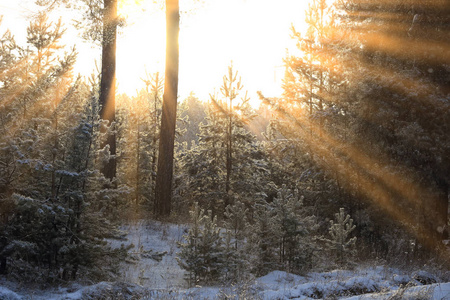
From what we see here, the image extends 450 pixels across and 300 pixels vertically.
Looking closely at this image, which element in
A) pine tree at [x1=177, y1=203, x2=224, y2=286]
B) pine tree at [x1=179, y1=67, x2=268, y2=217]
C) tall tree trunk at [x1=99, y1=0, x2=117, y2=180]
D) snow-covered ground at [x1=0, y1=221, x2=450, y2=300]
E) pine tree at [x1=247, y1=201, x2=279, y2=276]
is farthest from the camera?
pine tree at [x1=179, y1=67, x2=268, y2=217]

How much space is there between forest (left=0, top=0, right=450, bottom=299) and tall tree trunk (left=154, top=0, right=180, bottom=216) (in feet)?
0.11

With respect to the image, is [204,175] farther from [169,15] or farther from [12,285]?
[12,285]

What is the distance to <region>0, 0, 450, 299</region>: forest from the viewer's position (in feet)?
18.8

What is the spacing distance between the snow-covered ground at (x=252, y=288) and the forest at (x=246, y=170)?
83mm

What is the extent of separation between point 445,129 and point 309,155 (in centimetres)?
676

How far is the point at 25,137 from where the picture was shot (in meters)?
5.95

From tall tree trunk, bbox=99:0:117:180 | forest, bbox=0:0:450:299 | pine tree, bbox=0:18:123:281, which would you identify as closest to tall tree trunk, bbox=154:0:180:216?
forest, bbox=0:0:450:299

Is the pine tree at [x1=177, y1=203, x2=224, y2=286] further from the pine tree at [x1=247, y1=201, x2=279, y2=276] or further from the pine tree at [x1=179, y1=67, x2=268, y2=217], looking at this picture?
the pine tree at [x1=179, y1=67, x2=268, y2=217]

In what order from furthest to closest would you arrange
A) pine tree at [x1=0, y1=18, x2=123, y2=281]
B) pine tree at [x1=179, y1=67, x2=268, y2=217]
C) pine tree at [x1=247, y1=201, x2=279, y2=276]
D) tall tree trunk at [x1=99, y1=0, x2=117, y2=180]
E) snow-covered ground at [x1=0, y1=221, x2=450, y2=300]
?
1. pine tree at [x1=179, y1=67, x2=268, y2=217]
2. tall tree trunk at [x1=99, y1=0, x2=117, y2=180]
3. pine tree at [x1=247, y1=201, x2=279, y2=276]
4. pine tree at [x1=0, y1=18, x2=123, y2=281]
5. snow-covered ground at [x1=0, y1=221, x2=450, y2=300]

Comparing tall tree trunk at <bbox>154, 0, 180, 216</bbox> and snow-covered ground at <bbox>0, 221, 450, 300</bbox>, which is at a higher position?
tall tree trunk at <bbox>154, 0, 180, 216</bbox>

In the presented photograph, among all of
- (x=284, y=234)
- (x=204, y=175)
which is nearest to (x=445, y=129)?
(x=284, y=234)

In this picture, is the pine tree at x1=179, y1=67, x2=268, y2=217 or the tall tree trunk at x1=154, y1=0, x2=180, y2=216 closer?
the tall tree trunk at x1=154, y1=0, x2=180, y2=216

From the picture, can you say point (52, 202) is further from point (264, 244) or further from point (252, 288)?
point (264, 244)

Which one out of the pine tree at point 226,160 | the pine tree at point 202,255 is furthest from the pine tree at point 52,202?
the pine tree at point 226,160
